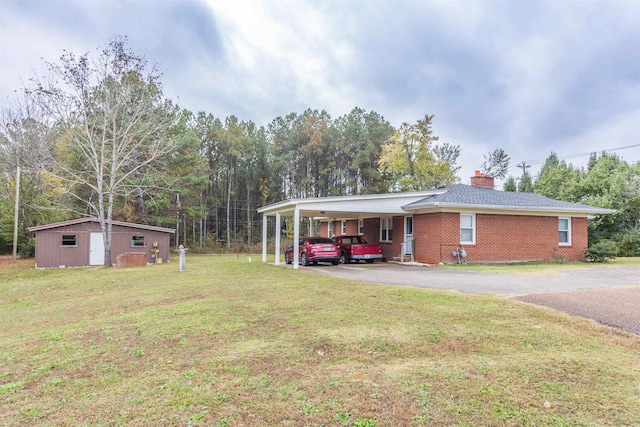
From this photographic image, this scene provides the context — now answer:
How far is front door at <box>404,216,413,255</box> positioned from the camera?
1976 cm

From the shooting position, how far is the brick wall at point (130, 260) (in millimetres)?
22094

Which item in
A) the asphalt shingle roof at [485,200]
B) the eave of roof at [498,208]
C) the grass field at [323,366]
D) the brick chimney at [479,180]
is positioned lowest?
the grass field at [323,366]

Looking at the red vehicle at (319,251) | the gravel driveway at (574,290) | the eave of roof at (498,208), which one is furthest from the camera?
the red vehicle at (319,251)

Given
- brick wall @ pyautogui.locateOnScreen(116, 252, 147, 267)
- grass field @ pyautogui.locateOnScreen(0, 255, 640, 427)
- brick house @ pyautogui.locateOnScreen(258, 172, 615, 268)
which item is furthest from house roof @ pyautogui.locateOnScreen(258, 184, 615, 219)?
grass field @ pyautogui.locateOnScreen(0, 255, 640, 427)

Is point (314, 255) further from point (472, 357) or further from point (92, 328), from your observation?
point (472, 357)

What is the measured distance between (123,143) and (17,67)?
6187mm

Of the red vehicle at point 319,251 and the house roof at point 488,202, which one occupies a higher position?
the house roof at point 488,202

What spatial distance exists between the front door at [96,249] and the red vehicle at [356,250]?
15420 millimetres

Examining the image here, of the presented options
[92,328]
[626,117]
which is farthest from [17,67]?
[626,117]

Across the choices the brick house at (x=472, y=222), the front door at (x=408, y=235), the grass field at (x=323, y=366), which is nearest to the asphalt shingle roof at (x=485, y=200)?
the brick house at (x=472, y=222)

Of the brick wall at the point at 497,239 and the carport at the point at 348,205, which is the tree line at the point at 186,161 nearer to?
the brick wall at the point at 497,239

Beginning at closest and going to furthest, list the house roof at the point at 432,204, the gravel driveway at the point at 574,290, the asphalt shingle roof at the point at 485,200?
the gravel driveway at the point at 574,290, the house roof at the point at 432,204, the asphalt shingle roof at the point at 485,200

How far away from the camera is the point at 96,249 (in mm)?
24766

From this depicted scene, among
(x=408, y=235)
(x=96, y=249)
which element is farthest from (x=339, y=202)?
(x=96, y=249)
